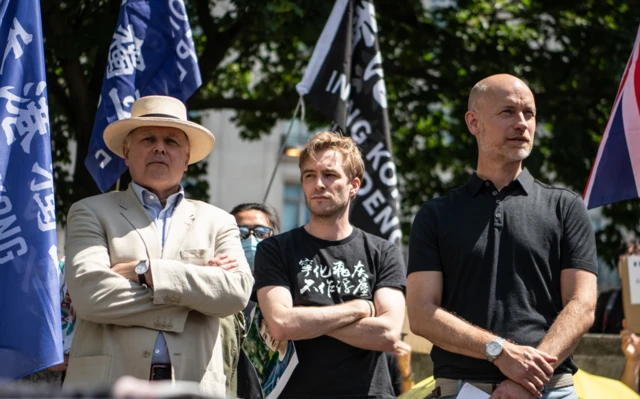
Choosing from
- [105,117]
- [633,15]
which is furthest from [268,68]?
[105,117]

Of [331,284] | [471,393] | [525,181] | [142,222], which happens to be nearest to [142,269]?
[142,222]

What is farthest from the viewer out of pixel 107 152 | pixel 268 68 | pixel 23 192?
pixel 268 68

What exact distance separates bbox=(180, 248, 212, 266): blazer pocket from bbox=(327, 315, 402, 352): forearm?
675 millimetres

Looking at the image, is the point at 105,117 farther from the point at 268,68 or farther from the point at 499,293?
the point at 268,68

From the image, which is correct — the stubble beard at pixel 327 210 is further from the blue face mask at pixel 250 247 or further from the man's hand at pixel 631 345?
the man's hand at pixel 631 345

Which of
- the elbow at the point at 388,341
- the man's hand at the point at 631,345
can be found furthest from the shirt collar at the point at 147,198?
the man's hand at the point at 631,345

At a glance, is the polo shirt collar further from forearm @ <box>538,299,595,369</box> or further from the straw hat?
the straw hat

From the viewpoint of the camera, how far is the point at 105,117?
637cm

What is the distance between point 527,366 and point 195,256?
5.15ft

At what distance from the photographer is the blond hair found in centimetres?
518

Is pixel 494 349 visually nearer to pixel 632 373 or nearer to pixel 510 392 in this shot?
pixel 510 392

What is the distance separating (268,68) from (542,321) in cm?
1007

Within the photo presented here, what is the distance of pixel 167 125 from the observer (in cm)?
492

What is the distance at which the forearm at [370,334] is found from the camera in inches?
187
